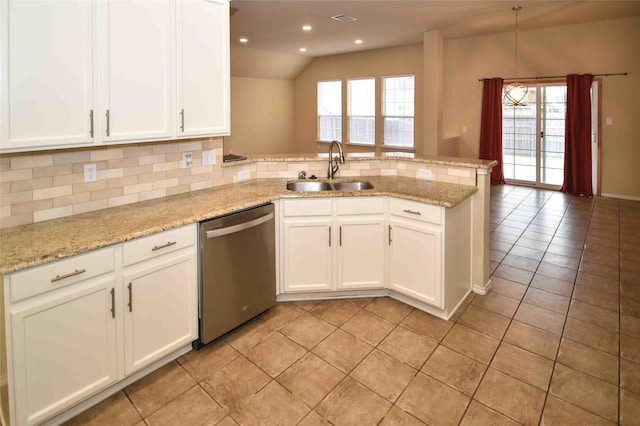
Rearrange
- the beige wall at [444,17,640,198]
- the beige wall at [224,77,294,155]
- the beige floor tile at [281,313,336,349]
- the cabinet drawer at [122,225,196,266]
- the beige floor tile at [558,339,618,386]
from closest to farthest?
the cabinet drawer at [122,225,196,266] → the beige floor tile at [558,339,618,386] → the beige floor tile at [281,313,336,349] → the beige wall at [444,17,640,198] → the beige wall at [224,77,294,155]

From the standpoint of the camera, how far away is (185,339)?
2.47 metres

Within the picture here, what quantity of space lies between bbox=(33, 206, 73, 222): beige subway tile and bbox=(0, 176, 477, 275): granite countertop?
0.04m

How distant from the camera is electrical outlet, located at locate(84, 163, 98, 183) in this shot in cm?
247

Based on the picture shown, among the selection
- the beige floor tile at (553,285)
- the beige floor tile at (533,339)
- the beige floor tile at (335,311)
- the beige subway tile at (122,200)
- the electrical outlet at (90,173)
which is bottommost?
the beige floor tile at (533,339)

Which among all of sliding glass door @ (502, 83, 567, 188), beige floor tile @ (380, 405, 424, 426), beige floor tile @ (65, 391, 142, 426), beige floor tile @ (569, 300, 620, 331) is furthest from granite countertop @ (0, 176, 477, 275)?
sliding glass door @ (502, 83, 567, 188)

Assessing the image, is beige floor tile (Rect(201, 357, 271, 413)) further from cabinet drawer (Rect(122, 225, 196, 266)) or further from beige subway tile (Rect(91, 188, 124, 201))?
beige subway tile (Rect(91, 188, 124, 201))

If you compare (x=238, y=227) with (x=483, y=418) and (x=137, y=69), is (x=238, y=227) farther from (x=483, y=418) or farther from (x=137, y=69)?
(x=483, y=418)

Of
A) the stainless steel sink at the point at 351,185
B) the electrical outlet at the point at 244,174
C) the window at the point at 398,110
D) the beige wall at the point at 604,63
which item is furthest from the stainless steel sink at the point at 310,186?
the window at the point at 398,110

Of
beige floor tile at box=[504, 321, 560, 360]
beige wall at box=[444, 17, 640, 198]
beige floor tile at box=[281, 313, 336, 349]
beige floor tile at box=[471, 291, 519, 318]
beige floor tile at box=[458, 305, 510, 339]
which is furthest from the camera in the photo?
beige wall at box=[444, 17, 640, 198]

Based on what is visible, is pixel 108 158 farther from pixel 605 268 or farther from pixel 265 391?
pixel 605 268

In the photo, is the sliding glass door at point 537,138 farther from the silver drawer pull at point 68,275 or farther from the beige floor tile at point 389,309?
the silver drawer pull at point 68,275

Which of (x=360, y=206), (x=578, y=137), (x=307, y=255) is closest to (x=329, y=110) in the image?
(x=578, y=137)

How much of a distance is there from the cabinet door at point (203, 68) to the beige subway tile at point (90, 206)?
626 millimetres

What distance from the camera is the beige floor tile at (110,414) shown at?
200cm
